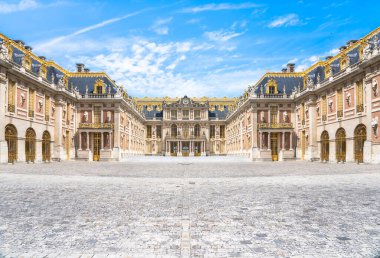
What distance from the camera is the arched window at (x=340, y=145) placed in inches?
1153

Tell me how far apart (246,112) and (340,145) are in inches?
701

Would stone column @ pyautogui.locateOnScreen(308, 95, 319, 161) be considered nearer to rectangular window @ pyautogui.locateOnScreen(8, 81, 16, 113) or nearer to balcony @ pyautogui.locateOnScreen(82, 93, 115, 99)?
balcony @ pyautogui.locateOnScreen(82, 93, 115, 99)

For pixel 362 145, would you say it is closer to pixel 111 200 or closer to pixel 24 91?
pixel 111 200

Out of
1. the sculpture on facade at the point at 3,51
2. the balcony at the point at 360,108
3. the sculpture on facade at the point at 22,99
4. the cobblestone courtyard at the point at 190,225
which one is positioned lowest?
the cobblestone courtyard at the point at 190,225

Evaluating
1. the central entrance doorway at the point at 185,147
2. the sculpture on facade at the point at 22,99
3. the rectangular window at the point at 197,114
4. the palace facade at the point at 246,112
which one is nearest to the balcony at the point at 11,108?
the palace facade at the point at 246,112

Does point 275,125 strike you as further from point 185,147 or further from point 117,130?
point 185,147

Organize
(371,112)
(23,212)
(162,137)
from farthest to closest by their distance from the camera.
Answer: (162,137) < (371,112) < (23,212)

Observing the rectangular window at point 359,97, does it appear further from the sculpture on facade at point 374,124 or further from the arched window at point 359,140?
the sculpture on facade at point 374,124

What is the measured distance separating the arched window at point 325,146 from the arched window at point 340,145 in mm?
2190

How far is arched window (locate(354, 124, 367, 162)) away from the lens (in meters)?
26.3

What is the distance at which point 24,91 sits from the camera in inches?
1152

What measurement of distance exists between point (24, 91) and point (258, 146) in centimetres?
2837

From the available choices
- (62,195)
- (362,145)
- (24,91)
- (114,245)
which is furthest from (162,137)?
(114,245)

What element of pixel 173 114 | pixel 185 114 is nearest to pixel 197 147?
pixel 185 114
